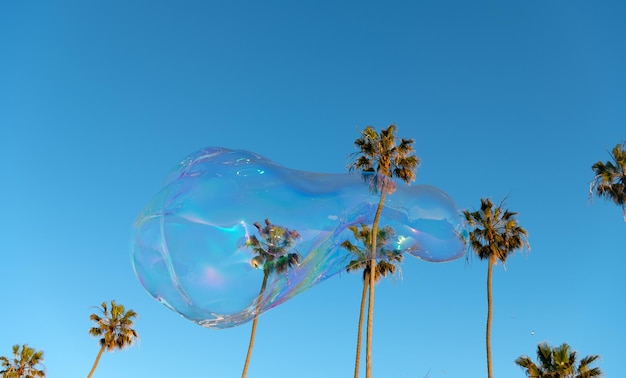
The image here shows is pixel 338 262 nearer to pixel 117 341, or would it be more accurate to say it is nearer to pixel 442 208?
pixel 442 208

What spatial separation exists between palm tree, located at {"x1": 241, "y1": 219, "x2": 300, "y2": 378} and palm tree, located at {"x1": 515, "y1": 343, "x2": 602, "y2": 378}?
21.8 metres

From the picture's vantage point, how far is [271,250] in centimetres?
803

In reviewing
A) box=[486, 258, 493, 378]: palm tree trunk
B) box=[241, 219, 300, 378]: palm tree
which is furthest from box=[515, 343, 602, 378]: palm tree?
box=[241, 219, 300, 378]: palm tree

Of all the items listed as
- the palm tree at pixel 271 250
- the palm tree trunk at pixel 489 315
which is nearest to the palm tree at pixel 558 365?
the palm tree trunk at pixel 489 315

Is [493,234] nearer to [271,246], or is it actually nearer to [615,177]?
[615,177]

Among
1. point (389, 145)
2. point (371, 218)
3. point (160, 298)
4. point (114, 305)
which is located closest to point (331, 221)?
point (371, 218)

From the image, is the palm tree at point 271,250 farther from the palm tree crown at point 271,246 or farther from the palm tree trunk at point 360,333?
the palm tree trunk at point 360,333

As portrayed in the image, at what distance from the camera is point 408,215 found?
9094mm

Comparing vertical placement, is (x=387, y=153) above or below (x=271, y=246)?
above

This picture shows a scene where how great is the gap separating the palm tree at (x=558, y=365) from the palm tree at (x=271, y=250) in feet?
71.6

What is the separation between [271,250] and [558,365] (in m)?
22.9

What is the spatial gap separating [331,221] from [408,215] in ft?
4.74

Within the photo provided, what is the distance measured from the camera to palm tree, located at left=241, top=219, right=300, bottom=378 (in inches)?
312

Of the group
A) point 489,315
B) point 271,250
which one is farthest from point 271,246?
point 489,315
